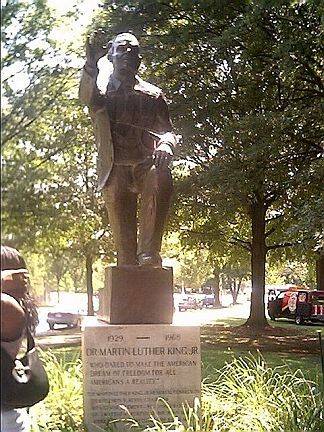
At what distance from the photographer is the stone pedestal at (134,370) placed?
16.6ft

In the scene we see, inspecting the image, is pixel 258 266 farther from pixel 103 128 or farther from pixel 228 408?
pixel 103 128

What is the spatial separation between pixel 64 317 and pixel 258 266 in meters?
11.7

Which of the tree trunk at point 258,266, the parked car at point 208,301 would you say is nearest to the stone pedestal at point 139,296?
the parked car at point 208,301

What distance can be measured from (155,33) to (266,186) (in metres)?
3.54

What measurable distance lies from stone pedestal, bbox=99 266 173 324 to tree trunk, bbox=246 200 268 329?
29.8ft

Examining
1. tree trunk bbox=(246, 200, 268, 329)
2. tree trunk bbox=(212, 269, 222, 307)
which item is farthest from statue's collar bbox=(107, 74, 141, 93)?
tree trunk bbox=(246, 200, 268, 329)

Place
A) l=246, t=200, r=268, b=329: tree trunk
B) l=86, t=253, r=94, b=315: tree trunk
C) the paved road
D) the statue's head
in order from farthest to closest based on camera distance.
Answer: l=246, t=200, r=268, b=329: tree trunk → the statue's head → l=86, t=253, r=94, b=315: tree trunk → the paved road

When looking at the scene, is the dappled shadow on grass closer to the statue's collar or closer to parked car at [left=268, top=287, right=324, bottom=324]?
parked car at [left=268, top=287, right=324, bottom=324]

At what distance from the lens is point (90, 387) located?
5.07 metres

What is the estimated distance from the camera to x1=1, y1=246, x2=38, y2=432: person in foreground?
6.13 feet

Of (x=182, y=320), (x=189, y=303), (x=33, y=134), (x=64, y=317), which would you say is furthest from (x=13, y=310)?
(x=189, y=303)

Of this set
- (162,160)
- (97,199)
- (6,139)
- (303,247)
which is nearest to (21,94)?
(6,139)

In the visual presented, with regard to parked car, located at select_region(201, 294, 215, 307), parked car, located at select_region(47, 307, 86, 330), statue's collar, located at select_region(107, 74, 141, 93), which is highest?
statue's collar, located at select_region(107, 74, 141, 93)

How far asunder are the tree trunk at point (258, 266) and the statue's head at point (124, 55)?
9.46 meters
